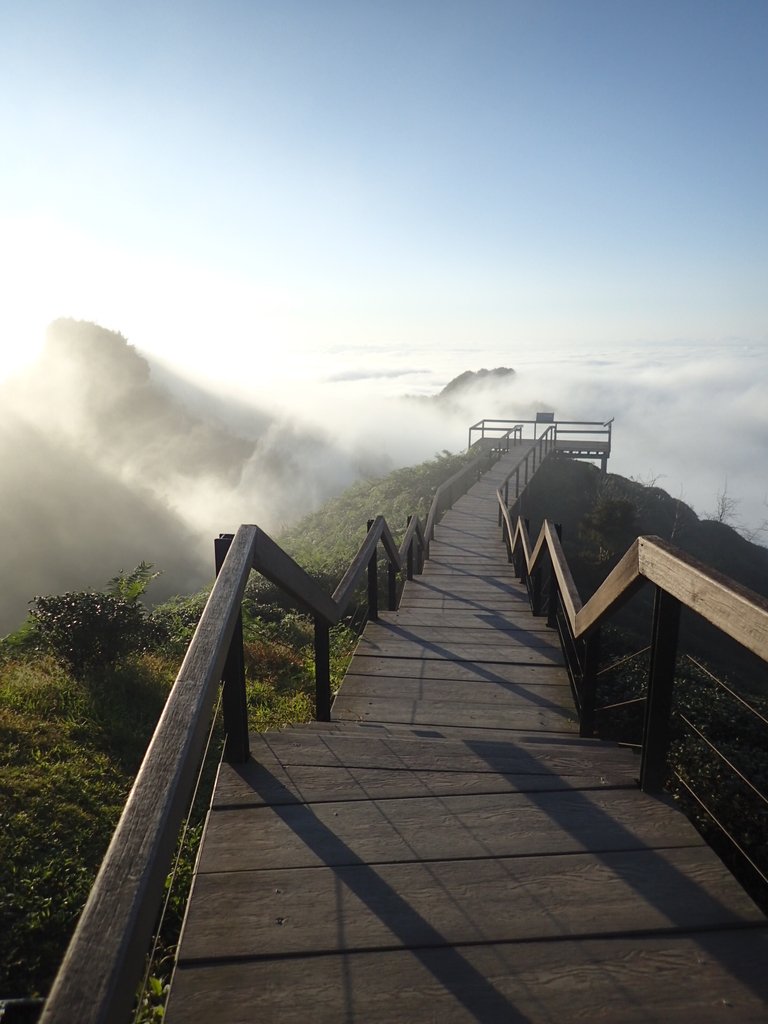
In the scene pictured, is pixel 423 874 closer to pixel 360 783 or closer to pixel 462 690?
pixel 360 783

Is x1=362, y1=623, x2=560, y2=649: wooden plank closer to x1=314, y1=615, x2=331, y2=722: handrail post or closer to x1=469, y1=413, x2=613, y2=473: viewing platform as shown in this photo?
x1=314, y1=615, x2=331, y2=722: handrail post

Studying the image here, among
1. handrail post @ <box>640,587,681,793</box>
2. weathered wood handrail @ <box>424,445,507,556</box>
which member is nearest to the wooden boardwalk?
handrail post @ <box>640,587,681,793</box>

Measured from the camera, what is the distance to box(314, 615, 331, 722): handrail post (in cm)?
427

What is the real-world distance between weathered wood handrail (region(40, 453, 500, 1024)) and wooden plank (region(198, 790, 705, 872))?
0.53 m

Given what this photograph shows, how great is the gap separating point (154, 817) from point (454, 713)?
3676 millimetres

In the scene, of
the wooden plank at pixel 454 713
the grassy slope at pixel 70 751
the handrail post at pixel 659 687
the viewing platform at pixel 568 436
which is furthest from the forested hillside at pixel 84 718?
the viewing platform at pixel 568 436

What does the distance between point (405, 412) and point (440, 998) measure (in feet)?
286

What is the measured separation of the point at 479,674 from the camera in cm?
577

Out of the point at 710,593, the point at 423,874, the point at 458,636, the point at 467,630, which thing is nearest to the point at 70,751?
the point at 458,636

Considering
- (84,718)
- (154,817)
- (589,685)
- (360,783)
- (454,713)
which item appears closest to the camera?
(154,817)

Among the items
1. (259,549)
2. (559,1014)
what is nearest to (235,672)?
(259,549)

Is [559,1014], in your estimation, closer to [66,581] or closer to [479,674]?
[479,674]

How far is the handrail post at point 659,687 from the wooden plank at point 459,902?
0.43m

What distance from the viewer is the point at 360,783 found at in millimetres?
2980
